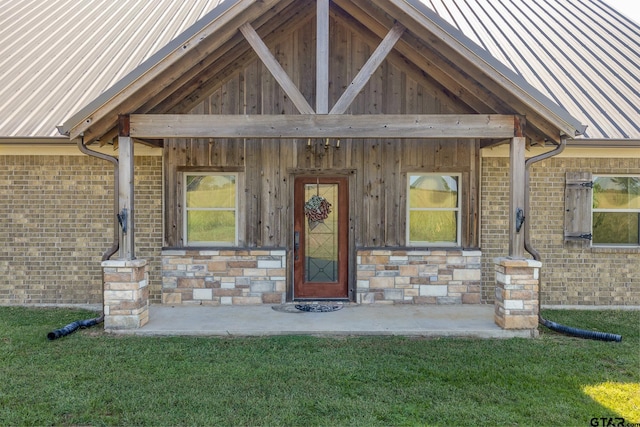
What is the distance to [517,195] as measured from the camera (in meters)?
5.57

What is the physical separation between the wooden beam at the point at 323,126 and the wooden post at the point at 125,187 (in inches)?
5.1

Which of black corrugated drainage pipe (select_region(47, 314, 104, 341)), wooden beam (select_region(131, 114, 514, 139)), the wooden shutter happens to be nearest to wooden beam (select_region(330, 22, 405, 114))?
wooden beam (select_region(131, 114, 514, 139))

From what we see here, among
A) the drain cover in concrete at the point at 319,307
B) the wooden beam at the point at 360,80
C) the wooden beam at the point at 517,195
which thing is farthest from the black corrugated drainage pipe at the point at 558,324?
the drain cover in concrete at the point at 319,307

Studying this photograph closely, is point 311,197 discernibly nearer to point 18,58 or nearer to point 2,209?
point 2,209

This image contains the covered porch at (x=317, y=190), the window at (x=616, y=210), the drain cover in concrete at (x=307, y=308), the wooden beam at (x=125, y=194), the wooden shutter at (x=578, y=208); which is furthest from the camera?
the window at (x=616, y=210)

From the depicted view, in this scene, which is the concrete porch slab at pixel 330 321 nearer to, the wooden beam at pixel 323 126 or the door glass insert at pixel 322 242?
the door glass insert at pixel 322 242

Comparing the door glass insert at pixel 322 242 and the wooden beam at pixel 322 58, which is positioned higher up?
the wooden beam at pixel 322 58

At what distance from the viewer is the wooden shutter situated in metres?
7.15

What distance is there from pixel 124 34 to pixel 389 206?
674 cm

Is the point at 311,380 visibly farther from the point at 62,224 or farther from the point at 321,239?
the point at 62,224

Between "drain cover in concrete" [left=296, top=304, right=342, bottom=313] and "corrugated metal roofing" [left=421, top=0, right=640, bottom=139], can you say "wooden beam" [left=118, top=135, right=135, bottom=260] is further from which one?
"corrugated metal roofing" [left=421, top=0, right=640, bottom=139]

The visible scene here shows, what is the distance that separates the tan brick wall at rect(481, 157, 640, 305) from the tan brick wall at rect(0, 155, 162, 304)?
219 inches

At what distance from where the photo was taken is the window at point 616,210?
23.9ft

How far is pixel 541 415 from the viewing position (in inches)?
140
